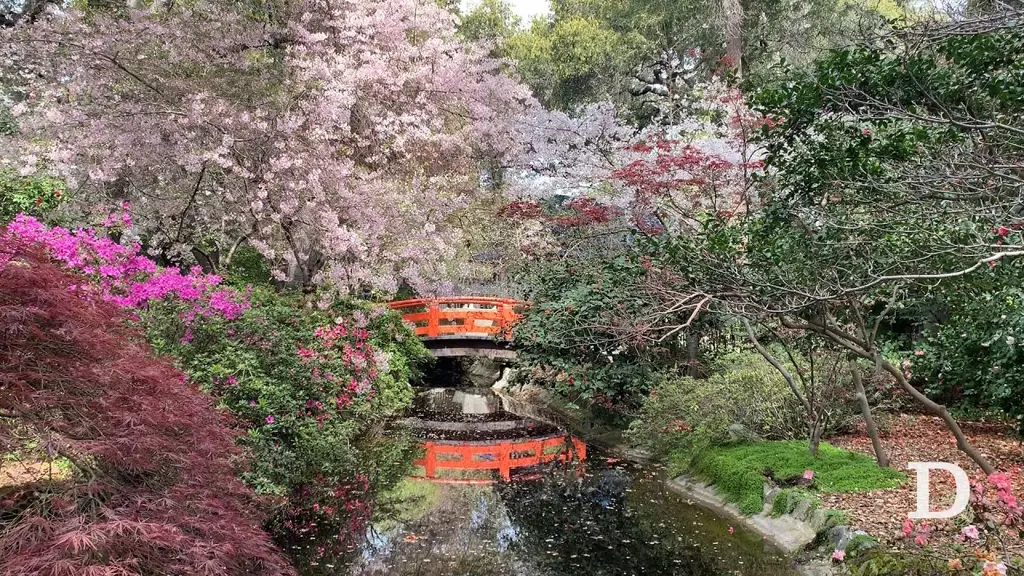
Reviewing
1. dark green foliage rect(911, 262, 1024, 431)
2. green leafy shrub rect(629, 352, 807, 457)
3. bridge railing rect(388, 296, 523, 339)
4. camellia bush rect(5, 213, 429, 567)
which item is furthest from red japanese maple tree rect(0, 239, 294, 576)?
bridge railing rect(388, 296, 523, 339)

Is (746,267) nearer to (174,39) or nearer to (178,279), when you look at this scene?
(178,279)

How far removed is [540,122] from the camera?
49.2 ft

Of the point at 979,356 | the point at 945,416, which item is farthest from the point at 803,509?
the point at 979,356

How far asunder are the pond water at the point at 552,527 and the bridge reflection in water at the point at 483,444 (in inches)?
1.7

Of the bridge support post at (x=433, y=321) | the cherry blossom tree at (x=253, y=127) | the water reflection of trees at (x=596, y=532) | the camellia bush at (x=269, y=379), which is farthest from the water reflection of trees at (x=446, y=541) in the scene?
the bridge support post at (x=433, y=321)

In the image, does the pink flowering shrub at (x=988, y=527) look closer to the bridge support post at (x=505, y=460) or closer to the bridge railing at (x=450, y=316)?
the bridge support post at (x=505, y=460)

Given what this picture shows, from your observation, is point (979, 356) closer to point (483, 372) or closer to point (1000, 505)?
point (1000, 505)

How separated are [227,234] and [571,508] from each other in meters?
7.93

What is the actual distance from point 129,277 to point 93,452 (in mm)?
4092

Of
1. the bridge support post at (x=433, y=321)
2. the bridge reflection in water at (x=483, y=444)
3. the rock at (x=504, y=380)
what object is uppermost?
the bridge support post at (x=433, y=321)

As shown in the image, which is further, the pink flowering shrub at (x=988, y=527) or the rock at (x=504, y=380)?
the rock at (x=504, y=380)

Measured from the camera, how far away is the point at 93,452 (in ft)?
8.86

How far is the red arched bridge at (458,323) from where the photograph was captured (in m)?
13.3

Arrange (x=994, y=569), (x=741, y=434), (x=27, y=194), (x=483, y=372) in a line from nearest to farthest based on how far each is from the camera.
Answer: (x=994, y=569) → (x=741, y=434) → (x=27, y=194) → (x=483, y=372)
